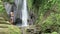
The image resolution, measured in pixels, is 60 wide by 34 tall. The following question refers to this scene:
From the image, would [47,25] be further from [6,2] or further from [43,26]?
[6,2]

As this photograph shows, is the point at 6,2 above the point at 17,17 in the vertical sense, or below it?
above

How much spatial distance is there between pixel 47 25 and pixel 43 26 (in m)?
0.24

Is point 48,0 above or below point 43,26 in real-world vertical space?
above

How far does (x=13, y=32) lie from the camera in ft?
26.6

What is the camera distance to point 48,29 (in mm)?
12117

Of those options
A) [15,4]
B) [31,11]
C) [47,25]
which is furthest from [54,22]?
[15,4]

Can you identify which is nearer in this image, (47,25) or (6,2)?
(47,25)

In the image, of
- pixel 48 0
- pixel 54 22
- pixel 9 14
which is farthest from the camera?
pixel 9 14

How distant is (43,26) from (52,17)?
763 mm

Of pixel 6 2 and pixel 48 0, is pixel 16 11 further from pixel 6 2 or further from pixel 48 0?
pixel 48 0

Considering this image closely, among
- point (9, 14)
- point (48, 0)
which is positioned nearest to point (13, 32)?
point (48, 0)

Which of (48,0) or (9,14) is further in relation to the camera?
(9,14)

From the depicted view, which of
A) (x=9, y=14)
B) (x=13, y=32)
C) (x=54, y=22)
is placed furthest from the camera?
(x=9, y=14)

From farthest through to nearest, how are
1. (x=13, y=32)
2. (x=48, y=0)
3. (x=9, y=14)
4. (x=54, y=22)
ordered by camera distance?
(x=9, y=14)
(x=48, y=0)
(x=54, y=22)
(x=13, y=32)
